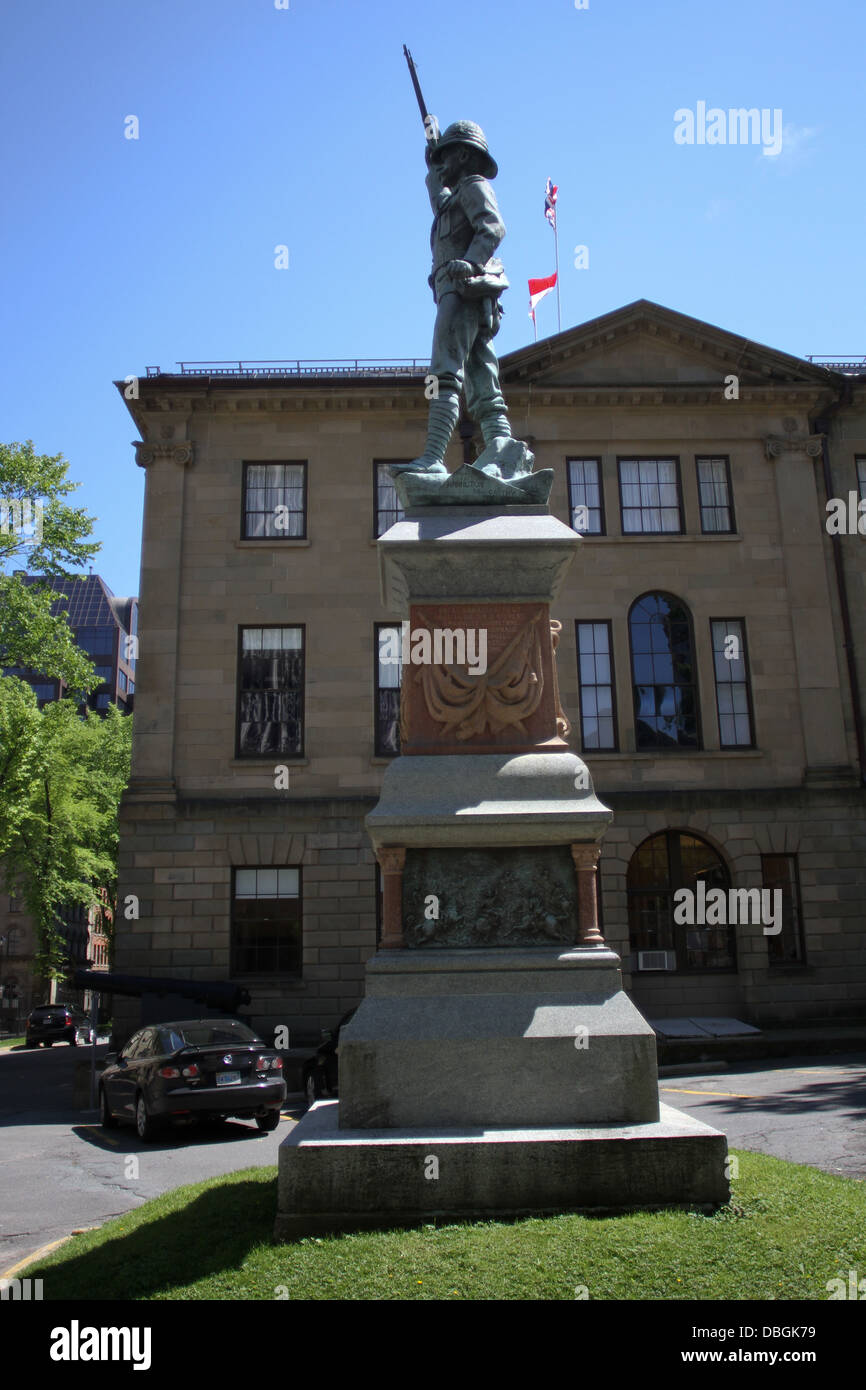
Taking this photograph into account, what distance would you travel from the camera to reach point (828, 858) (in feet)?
79.9

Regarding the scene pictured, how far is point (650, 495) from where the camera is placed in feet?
87.2

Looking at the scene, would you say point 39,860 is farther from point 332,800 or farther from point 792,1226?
point 792,1226

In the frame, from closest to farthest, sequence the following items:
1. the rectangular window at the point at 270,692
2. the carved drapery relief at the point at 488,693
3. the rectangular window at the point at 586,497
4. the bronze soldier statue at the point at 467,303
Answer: the carved drapery relief at the point at 488,693, the bronze soldier statue at the point at 467,303, the rectangular window at the point at 270,692, the rectangular window at the point at 586,497

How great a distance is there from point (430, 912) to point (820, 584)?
2222 cm

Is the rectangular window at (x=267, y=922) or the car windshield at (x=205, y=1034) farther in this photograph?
the rectangular window at (x=267, y=922)

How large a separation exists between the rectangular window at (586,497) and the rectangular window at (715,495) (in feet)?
8.55

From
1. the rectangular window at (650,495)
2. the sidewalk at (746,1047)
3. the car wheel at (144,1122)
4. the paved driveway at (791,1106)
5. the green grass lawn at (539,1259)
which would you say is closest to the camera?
the green grass lawn at (539,1259)

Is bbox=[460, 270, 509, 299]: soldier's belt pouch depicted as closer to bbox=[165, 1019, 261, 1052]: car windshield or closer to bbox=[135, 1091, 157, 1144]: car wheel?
bbox=[165, 1019, 261, 1052]: car windshield

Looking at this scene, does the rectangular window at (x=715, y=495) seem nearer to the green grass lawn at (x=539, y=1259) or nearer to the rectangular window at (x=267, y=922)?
the rectangular window at (x=267, y=922)

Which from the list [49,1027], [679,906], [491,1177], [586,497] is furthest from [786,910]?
[49,1027]

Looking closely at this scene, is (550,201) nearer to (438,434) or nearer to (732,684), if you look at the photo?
(732,684)

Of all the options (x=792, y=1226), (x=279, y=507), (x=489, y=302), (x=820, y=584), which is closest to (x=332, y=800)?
(x=279, y=507)

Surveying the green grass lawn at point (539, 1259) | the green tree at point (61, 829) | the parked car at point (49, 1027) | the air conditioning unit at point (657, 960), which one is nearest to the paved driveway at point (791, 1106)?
the green grass lawn at point (539, 1259)

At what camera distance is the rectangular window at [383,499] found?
2612cm
